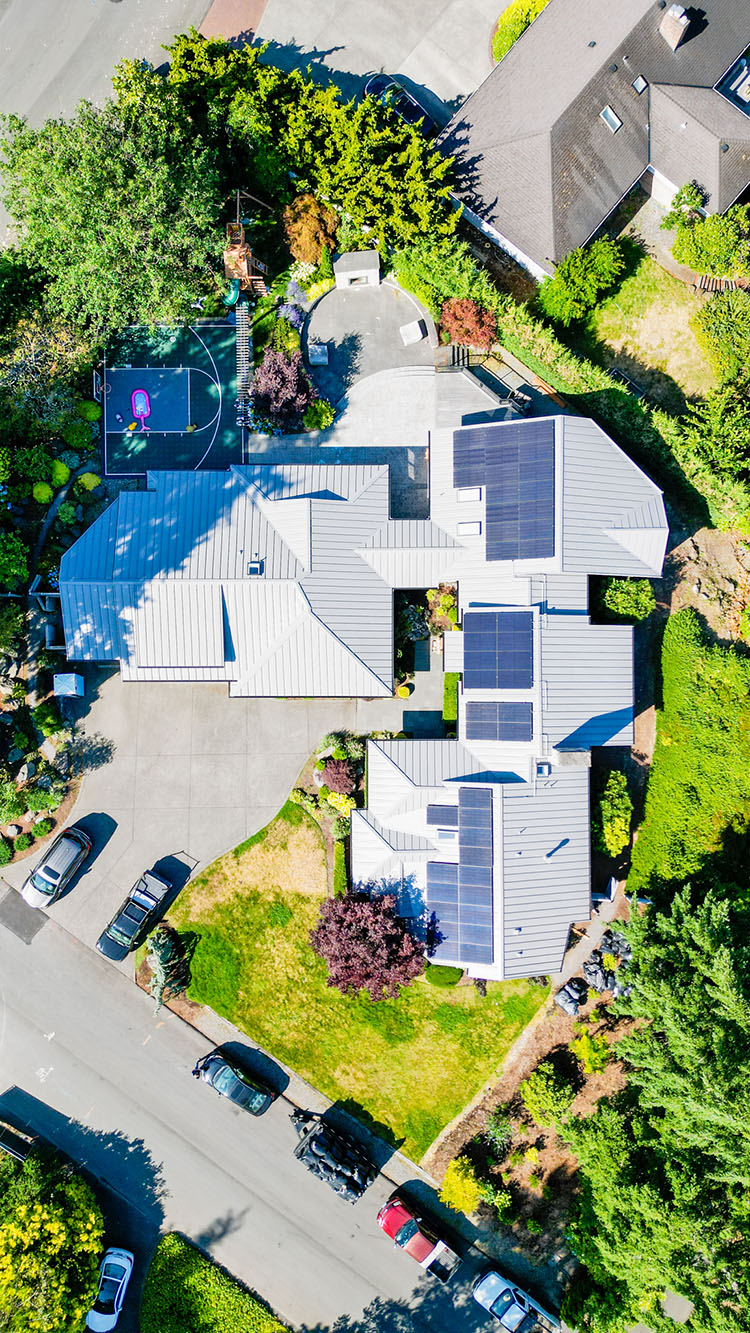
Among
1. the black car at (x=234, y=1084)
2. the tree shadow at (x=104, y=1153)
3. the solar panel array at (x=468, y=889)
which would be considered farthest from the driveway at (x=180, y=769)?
the tree shadow at (x=104, y=1153)

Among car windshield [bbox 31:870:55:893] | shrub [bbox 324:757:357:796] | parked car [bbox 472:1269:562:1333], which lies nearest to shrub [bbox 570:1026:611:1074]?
parked car [bbox 472:1269:562:1333]

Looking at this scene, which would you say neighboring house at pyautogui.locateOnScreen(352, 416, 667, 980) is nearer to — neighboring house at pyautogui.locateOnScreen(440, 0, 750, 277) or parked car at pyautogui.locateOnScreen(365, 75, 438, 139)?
neighboring house at pyautogui.locateOnScreen(440, 0, 750, 277)

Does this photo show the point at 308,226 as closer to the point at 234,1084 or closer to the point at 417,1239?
the point at 234,1084

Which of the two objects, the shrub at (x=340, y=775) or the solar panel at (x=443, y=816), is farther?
the shrub at (x=340, y=775)

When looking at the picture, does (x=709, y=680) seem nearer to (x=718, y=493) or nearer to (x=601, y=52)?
(x=718, y=493)

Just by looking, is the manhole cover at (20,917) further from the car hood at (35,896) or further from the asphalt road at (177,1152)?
the car hood at (35,896)

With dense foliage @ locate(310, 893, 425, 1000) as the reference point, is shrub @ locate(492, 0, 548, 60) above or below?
above
